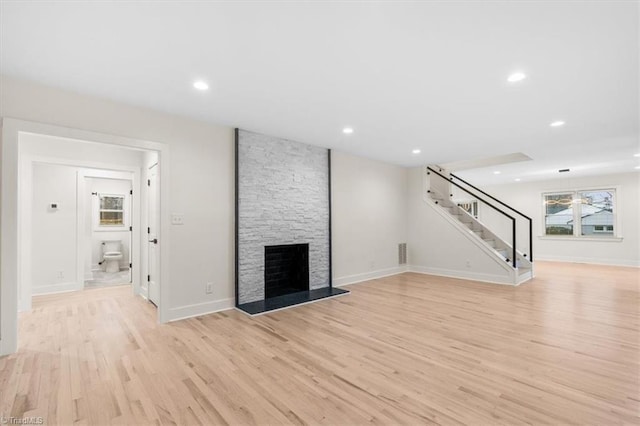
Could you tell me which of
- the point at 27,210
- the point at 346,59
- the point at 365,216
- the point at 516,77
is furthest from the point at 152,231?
the point at 516,77

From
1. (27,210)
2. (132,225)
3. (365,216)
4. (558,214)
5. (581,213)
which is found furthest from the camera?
(558,214)

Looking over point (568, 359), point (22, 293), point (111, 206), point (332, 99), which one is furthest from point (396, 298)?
point (111, 206)

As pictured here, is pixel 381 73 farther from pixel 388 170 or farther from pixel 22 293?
pixel 22 293

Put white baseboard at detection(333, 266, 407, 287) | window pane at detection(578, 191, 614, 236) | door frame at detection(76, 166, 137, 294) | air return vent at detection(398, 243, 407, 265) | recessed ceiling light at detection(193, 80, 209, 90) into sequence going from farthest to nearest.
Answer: window pane at detection(578, 191, 614, 236) → air return vent at detection(398, 243, 407, 265) → white baseboard at detection(333, 266, 407, 287) → door frame at detection(76, 166, 137, 294) → recessed ceiling light at detection(193, 80, 209, 90)

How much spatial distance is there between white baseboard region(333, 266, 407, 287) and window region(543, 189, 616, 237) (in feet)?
19.2

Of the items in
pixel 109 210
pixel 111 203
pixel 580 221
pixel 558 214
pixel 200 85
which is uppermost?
pixel 200 85

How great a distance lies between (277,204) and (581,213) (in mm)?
9612

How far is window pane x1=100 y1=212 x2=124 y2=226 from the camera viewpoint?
778 centimetres

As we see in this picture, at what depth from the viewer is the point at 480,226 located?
748 cm

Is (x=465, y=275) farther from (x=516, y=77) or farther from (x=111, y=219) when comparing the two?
(x=111, y=219)

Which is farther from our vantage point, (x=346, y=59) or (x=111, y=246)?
(x=111, y=246)

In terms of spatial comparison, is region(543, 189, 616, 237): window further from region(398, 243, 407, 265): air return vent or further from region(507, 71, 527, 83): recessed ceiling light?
region(507, 71, 527, 83): recessed ceiling light

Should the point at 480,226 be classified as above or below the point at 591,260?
above

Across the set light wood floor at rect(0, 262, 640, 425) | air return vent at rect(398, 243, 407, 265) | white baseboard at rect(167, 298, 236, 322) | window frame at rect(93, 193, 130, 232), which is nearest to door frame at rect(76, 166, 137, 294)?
light wood floor at rect(0, 262, 640, 425)
